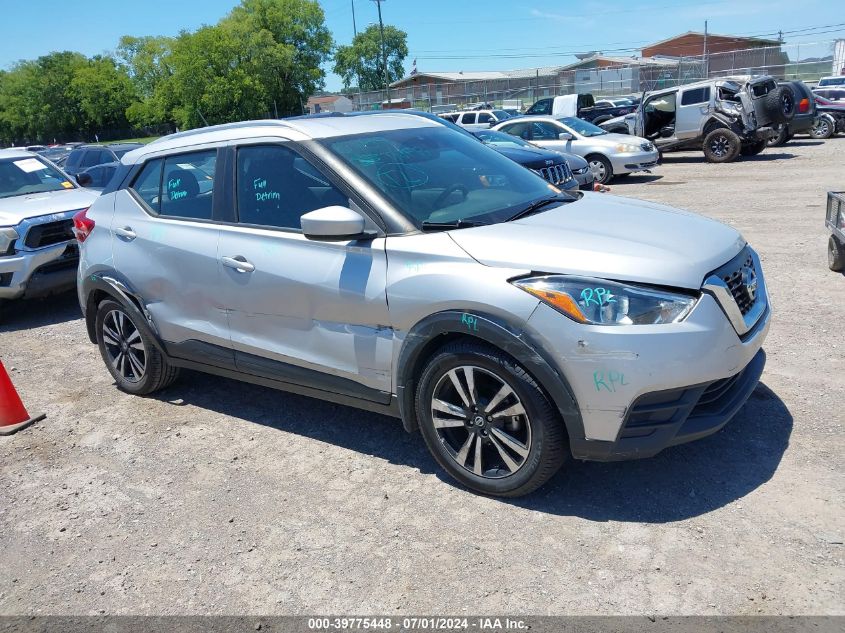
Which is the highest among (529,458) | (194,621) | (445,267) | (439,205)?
(439,205)

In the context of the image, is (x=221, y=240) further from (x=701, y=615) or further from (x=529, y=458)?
(x=701, y=615)

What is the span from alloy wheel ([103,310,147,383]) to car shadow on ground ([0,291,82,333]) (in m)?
2.96

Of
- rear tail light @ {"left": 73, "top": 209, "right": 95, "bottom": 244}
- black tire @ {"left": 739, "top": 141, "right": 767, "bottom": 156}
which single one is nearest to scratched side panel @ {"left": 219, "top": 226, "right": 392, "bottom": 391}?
rear tail light @ {"left": 73, "top": 209, "right": 95, "bottom": 244}

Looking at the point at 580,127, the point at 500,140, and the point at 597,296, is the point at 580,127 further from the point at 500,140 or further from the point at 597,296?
the point at 597,296

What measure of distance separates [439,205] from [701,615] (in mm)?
2267

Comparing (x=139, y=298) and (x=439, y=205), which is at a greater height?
(x=439, y=205)

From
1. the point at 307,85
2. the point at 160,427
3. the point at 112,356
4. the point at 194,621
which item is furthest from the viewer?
the point at 307,85

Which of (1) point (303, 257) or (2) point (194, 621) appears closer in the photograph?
(2) point (194, 621)

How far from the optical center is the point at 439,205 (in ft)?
12.3

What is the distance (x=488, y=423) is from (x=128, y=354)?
3108mm

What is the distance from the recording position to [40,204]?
788 centimetres

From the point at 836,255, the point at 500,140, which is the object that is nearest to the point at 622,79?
the point at 500,140

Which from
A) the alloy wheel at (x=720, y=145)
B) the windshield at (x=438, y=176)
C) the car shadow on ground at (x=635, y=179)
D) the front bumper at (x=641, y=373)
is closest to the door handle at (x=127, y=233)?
the windshield at (x=438, y=176)

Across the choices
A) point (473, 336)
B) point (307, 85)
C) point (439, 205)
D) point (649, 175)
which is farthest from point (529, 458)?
point (307, 85)
